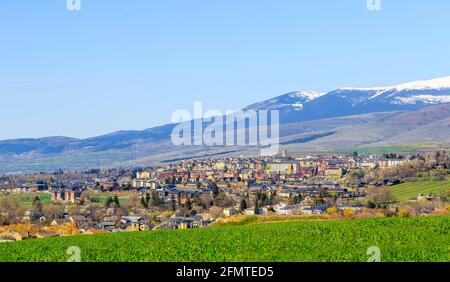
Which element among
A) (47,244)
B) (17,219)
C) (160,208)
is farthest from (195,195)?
(47,244)

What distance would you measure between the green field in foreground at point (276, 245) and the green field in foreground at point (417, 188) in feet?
165

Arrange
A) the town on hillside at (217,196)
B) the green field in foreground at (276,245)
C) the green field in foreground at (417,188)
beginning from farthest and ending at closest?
the green field in foreground at (417,188), the town on hillside at (217,196), the green field in foreground at (276,245)

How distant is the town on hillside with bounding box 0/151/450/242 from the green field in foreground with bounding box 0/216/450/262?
14030 millimetres

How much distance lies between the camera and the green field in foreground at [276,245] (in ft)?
64.3

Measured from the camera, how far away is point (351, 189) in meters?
97.9

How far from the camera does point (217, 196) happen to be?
302 feet

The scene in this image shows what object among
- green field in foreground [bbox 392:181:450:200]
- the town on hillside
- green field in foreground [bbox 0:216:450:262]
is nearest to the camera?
green field in foreground [bbox 0:216:450:262]

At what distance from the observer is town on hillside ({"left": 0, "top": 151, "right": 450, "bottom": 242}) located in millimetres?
58500

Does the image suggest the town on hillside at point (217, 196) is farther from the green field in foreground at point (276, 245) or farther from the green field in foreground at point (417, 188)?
the green field in foreground at point (276, 245)

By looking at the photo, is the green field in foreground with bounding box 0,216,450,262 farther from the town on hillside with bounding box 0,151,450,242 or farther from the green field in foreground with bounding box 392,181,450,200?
the green field in foreground with bounding box 392,181,450,200

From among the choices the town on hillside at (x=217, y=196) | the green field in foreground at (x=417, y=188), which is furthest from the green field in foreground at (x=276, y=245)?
the green field in foreground at (x=417, y=188)

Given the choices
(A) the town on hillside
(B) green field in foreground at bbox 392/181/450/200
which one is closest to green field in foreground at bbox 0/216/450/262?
(A) the town on hillside
